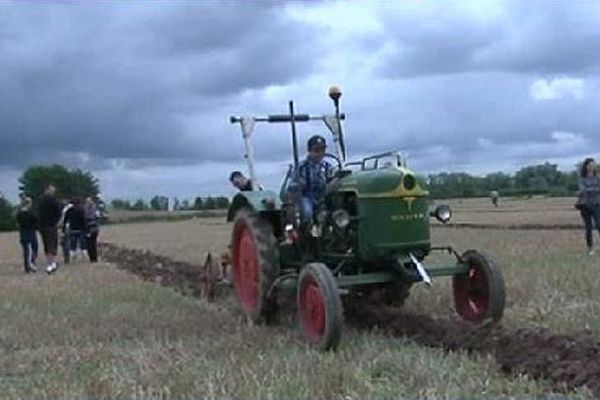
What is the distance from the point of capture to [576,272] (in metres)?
11.6

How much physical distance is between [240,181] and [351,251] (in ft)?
10.4

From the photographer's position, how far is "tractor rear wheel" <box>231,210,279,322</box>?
347 inches

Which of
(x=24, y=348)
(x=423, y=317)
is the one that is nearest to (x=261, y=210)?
(x=423, y=317)

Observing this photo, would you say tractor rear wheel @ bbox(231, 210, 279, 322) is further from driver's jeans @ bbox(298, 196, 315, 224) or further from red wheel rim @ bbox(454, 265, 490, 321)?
red wheel rim @ bbox(454, 265, 490, 321)

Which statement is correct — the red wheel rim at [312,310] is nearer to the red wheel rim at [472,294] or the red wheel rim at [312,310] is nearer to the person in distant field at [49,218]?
the red wheel rim at [472,294]

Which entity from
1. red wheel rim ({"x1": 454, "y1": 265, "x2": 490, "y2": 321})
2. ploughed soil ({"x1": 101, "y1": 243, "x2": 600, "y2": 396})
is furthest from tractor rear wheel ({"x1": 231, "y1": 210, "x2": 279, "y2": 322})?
red wheel rim ({"x1": 454, "y1": 265, "x2": 490, "y2": 321})

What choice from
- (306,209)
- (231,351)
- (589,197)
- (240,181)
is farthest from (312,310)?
(589,197)

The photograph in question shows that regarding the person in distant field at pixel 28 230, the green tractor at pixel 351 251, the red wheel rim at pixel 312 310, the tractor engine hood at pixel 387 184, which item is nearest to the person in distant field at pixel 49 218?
the person in distant field at pixel 28 230

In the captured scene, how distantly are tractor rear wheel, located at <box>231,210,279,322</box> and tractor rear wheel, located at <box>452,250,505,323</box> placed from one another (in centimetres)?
170

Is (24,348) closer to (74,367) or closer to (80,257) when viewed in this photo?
(74,367)

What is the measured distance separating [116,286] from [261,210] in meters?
5.45

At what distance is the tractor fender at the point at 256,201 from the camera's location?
9.20 m

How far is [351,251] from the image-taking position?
830 cm

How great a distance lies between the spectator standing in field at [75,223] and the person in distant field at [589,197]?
36.1 feet
